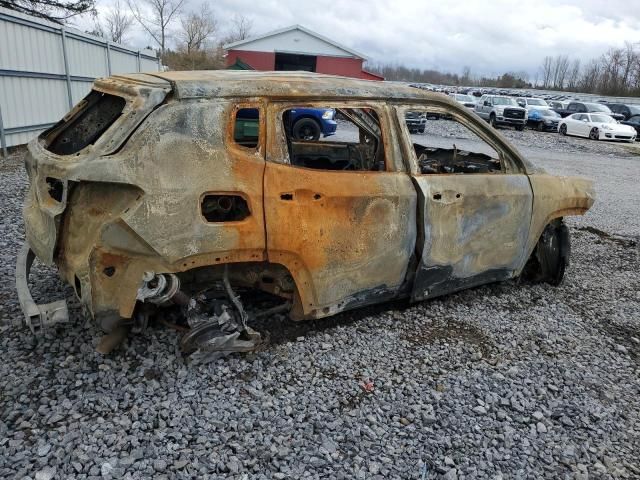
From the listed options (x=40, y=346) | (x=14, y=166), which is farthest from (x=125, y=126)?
(x=14, y=166)

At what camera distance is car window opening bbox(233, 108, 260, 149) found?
320 cm

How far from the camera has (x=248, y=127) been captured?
11.2 feet

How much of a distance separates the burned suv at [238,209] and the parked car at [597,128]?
21.4 meters

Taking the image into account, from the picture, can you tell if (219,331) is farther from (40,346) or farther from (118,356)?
(40,346)


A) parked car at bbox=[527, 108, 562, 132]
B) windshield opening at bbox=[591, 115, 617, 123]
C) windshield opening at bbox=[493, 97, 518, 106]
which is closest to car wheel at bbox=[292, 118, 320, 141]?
windshield opening at bbox=[591, 115, 617, 123]

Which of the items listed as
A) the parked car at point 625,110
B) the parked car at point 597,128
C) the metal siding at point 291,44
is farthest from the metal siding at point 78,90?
the parked car at point 625,110

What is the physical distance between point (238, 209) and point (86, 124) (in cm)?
118

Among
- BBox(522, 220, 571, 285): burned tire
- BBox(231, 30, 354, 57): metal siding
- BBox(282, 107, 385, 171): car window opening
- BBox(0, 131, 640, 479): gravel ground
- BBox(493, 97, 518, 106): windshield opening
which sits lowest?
BBox(0, 131, 640, 479): gravel ground

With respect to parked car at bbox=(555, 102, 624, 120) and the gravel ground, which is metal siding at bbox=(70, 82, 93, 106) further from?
parked car at bbox=(555, 102, 624, 120)

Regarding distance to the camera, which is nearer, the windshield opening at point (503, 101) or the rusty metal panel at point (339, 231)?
the rusty metal panel at point (339, 231)

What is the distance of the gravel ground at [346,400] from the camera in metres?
2.51

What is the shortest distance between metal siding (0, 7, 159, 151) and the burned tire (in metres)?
9.04

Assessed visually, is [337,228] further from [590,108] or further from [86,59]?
[590,108]

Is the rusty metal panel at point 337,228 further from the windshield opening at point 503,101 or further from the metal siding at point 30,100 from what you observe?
the windshield opening at point 503,101
